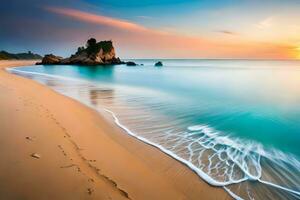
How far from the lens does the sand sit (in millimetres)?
4090

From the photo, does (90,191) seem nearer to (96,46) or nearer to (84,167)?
(84,167)

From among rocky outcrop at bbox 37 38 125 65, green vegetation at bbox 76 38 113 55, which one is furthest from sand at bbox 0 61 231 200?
green vegetation at bbox 76 38 113 55

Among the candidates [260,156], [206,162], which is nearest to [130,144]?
[206,162]

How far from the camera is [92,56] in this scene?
103m

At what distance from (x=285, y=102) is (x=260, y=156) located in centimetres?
1315

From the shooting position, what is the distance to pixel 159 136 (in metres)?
8.11

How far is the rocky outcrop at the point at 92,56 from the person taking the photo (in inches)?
4025

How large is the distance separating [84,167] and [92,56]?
10336 cm

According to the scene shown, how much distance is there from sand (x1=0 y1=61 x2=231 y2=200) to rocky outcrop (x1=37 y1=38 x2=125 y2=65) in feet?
321

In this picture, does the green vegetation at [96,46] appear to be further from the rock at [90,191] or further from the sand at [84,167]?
the rock at [90,191]

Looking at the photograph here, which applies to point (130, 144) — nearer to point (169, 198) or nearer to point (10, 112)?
point (169, 198)

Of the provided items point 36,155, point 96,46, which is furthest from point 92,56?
point 36,155

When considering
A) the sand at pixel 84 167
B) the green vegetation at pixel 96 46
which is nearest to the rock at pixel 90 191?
the sand at pixel 84 167

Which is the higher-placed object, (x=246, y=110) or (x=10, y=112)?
(x=10, y=112)
